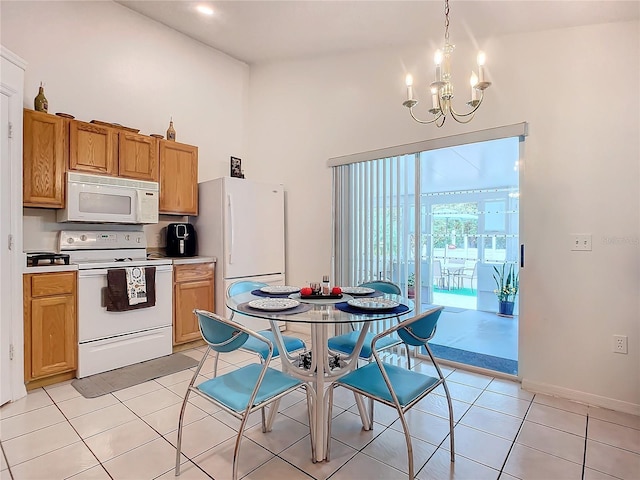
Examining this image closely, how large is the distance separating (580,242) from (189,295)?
3475 millimetres

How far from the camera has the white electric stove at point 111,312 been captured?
2.81 metres

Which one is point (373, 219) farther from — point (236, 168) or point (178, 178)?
point (178, 178)

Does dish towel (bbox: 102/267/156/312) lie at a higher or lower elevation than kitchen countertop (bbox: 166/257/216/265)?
lower

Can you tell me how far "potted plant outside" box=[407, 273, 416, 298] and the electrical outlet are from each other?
1.51 m

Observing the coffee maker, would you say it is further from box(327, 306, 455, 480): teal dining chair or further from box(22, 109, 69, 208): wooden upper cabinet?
box(327, 306, 455, 480): teal dining chair

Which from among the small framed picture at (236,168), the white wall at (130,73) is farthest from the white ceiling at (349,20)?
the small framed picture at (236,168)

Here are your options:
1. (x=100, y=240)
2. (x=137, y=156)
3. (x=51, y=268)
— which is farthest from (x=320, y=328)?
(x=137, y=156)

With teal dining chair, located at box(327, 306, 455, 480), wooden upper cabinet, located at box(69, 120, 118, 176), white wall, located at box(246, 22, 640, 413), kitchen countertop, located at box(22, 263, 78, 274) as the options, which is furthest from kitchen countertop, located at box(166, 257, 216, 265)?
white wall, located at box(246, 22, 640, 413)

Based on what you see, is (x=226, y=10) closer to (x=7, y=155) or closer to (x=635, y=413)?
(x=7, y=155)

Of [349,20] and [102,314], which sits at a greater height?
[349,20]

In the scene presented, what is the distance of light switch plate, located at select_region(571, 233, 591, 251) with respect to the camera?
242cm

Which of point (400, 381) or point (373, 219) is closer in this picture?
point (400, 381)

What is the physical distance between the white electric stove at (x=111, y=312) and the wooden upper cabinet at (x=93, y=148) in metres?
0.62

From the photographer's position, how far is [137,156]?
11.0ft
